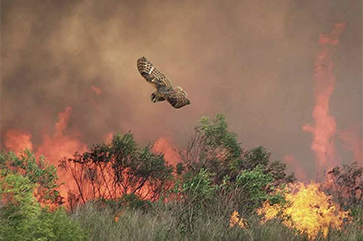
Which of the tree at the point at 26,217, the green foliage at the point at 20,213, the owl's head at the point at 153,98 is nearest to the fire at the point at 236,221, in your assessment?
the tree at the point at 26,217

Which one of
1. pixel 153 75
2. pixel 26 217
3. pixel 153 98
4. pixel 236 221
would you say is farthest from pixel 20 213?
pixel 153 75

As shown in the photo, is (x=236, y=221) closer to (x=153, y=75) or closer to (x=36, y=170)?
(x=36, y=170)

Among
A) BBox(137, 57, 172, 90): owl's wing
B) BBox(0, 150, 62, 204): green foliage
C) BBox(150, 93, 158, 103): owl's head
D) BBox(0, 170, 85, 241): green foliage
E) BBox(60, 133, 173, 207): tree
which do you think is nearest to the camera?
BBox(0, 170, 85, 241): green foliage

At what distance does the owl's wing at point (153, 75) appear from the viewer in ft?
55.1

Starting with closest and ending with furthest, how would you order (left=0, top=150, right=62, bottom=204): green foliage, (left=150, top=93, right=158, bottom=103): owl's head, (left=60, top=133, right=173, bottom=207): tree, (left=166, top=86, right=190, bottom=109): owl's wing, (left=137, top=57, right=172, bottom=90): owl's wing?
(left=0, top=150, right=62, bottom=204): green foliage → (left=150, top=93, right=158, bottom=103): owl's head → (left=166, top=86, right=190, bottom=109): owl's wing → (left=137, top=57, right=172, bottom=90): owl's wing → (left=60, top=133, right=173, bottom=207): tree

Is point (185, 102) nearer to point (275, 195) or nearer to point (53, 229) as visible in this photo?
point (275, 195)

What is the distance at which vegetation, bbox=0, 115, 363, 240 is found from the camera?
7137 mm

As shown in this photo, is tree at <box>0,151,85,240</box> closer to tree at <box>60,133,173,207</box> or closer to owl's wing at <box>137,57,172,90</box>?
owl's wing at <box>137,57,172,90</box>

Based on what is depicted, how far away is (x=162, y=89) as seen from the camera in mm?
16906

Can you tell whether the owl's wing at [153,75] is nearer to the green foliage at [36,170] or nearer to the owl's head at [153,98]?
the owl's head at [153,98]

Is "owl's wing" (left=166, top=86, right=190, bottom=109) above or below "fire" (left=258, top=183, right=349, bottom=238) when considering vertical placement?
above

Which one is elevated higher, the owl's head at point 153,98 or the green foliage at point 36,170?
the owl's head at point 153,98

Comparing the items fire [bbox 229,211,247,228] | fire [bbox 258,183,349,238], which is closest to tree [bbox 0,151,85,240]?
fire [bbox 229,211,247,228]

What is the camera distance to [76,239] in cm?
763
